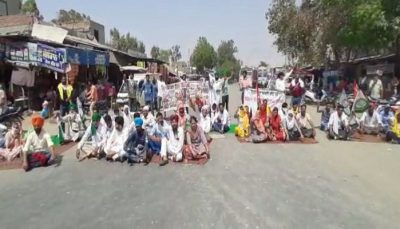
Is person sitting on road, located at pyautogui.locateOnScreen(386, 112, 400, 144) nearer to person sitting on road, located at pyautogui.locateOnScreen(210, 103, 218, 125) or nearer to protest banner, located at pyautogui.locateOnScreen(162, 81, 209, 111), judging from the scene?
person sitting on road, located at pyautogui.locateOnScreen(210, 103, 218, 125)

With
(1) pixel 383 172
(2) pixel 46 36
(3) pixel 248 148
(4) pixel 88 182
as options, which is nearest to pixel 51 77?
(2) pixel 46 36

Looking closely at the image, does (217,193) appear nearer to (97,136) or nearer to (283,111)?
(97,136)

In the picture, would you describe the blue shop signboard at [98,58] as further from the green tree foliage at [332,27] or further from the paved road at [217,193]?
the green tree foliage at [332,27]

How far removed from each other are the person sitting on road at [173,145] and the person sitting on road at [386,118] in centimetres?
654

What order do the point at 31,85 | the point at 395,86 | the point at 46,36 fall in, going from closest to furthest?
the point at 31,85 → the point at 46,36 → the point at 395,86

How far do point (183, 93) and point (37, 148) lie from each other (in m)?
8.28

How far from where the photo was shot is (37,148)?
9898mm

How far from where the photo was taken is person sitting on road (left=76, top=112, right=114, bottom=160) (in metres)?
10.6

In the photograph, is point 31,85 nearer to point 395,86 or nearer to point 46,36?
point 46,36

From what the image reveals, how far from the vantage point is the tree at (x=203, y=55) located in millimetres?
97812

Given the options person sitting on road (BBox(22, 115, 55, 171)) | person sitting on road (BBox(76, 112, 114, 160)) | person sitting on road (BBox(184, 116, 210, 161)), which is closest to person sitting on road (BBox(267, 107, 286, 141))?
person sitting on road (BBox(184, 116, 210, 161))

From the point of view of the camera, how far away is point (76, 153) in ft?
35.9

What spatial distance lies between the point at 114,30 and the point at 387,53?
52562 millimetres

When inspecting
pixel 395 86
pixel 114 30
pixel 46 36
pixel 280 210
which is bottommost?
pixel 280 210
